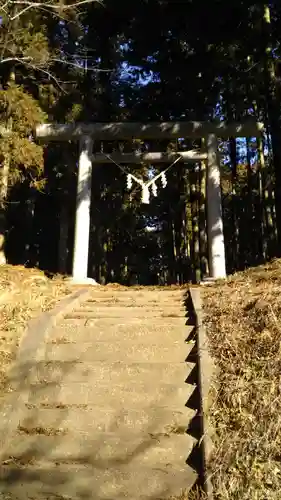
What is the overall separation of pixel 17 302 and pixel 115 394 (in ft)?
7.18

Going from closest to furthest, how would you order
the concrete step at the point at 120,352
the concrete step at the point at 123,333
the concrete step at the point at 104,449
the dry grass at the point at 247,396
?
the dry grass at the point at 247,396 → the concrete step at the point at 104,449 → the concrete step at the point at 120,352 → the concrete step at the point at 123,333

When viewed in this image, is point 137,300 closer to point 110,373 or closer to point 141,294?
point 141,294

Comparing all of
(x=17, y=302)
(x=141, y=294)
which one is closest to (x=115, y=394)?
(x=17, y=302)

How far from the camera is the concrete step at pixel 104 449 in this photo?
135 inches

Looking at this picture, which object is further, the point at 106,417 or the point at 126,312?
the point at 126,312

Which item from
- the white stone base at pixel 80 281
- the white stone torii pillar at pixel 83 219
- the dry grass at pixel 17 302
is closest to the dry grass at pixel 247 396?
the dry grass at pixel 17 302

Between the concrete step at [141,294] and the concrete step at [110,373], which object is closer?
the concrete step at [110,373]

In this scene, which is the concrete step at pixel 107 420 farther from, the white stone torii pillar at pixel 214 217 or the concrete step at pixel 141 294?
the white stone torii pillar at pixel 214 217

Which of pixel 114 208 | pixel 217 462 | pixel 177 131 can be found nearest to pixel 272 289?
pixel 217 462

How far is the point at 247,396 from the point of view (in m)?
3.65

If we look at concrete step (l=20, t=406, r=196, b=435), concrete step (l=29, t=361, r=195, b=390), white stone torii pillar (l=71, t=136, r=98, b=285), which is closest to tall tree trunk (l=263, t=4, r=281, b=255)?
white stone torii pillar (l=71, t=136, r=98, b=285)

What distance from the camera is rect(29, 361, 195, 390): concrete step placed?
4223 mm

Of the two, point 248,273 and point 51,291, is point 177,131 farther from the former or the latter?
point 51,291

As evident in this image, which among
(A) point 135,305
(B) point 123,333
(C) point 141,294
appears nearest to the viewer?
(B) point 123,333
